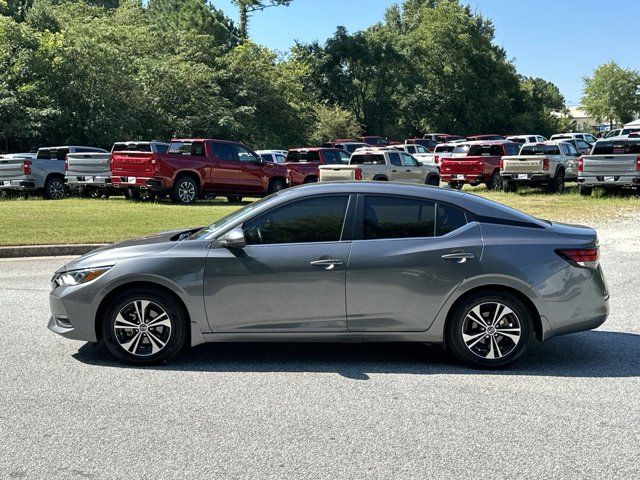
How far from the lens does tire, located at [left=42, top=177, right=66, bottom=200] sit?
24.2 meters

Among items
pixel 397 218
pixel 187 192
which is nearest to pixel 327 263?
pixel 397 218

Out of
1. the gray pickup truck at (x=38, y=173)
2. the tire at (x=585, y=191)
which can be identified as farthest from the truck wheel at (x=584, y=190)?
the gray pickup truck at (x=38, y=173)

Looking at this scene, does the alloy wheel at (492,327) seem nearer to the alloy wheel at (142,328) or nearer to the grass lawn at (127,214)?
the alloy wheel at (142,328)

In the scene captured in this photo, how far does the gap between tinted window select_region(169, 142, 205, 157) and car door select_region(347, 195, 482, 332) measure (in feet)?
57.3

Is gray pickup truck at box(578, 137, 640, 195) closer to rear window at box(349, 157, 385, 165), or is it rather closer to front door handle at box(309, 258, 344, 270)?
rear window at box(349, 157, 385, 165)

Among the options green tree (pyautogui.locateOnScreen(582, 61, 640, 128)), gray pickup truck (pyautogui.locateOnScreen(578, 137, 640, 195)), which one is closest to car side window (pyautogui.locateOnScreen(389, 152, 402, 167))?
gray pickup truck (pyautogui.locateOnScreen(578, 137, 640, 195))

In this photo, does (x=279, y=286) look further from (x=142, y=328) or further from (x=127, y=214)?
(x=127, y=214)

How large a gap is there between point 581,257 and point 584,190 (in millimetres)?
19726

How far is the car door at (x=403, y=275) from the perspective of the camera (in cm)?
575

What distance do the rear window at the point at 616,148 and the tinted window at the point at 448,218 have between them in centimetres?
1923

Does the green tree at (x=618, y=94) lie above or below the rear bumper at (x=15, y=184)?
above

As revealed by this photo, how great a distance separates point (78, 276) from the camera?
5965 millimetres

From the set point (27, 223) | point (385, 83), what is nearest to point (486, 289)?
point (27, 223)

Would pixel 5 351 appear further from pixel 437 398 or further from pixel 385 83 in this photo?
pixel 385 83
